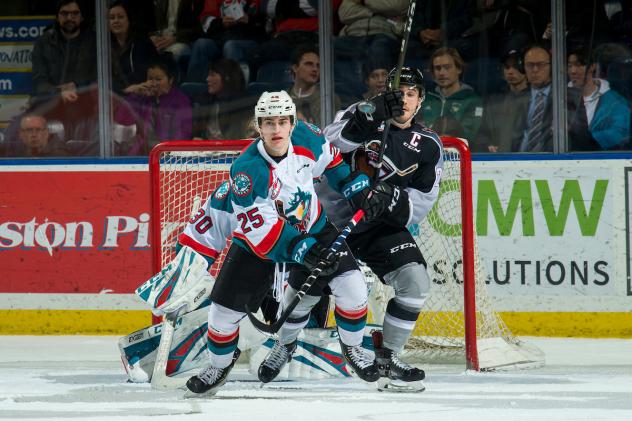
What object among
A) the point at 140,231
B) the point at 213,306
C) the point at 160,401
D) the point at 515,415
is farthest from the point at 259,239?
the point at 140,231

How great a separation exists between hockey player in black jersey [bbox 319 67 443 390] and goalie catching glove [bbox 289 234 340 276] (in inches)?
18.3

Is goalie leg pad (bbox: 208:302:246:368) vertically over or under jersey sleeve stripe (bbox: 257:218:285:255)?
under

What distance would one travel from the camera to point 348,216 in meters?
5.45

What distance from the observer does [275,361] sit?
5324mm

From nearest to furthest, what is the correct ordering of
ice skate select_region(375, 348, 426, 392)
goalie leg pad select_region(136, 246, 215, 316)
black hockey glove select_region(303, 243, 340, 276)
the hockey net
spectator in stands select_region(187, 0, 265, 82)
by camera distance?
1. black hockey glove select_region(303, 243, 340, 276)
2. ice skate select_region(375, 348, 426, 392)
3. goalie leg pad select_region(136, 246, 215, 316)
4. the hockey net
5. spectator in stands select_region(187, 0, 265, 82)

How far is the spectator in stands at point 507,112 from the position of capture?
22.7 feet

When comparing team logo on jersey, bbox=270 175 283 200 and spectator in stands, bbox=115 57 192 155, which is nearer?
team logo on jersey, bbox=270 175 283 200

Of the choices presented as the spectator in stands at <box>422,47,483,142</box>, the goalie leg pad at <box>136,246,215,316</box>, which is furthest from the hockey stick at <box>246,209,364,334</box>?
the spectator in stands at <box>422,47,483,142</box>

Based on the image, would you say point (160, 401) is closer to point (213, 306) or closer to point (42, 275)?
point (213, 306)

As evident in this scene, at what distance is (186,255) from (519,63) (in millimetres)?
2138

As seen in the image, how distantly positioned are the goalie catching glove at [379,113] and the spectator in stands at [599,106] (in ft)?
6.04

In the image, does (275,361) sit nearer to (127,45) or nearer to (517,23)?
(517,23)

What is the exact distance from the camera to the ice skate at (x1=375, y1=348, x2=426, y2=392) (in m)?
5.27

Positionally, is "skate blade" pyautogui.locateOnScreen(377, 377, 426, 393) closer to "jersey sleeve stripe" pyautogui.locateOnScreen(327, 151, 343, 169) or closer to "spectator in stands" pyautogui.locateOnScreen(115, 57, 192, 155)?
"jersey sleeve stripe" pyautogui.locateOnScreen(327, 151, 343, 169)
